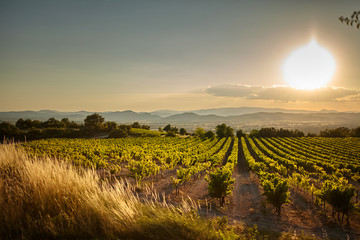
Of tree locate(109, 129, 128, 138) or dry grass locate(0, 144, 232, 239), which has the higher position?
dry grass locate(0, 144, 232, 239)

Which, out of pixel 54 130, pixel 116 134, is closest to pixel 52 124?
pixel 54 130

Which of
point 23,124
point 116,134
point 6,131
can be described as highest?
point 23,124

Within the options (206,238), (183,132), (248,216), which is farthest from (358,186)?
(183,132)

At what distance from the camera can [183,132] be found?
11188cm

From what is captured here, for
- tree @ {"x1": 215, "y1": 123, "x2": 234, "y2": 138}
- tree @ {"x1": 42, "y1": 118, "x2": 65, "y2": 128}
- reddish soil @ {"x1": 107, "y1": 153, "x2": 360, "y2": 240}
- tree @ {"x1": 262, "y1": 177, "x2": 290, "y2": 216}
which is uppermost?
tree @ {"x1": 42, "y1": 118, "x2": 65, "y2": 128}

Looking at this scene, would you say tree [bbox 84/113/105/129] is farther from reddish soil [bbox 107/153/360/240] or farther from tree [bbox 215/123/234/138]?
reddish soil [bbox 107/153/360/240]

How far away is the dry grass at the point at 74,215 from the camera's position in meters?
3.47

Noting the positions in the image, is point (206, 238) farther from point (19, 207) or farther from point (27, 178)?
point (27, 178)

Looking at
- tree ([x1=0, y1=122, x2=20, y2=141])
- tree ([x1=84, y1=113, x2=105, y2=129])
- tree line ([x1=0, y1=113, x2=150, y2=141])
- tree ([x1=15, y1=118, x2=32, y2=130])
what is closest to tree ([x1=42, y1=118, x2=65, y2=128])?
tree line ([x1=0, y1=113, x2=150, y2=141])

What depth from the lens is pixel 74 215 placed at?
384cm

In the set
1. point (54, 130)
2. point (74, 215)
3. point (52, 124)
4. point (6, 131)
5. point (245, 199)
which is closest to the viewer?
point (74, 215)

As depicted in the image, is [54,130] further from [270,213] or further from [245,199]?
[270,213]

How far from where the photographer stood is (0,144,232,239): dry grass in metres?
3.47

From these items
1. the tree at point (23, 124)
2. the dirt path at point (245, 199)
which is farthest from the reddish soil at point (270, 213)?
the tree at point (23, 124)
